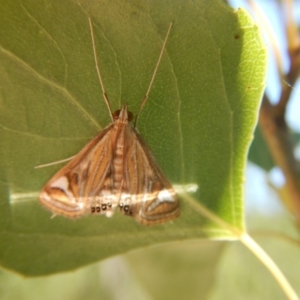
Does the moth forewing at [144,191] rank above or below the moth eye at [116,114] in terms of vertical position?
below

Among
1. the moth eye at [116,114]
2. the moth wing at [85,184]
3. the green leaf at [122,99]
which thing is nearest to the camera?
the green leaf at [122,99]

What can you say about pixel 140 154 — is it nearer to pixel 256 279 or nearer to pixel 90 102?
pixel 90 102

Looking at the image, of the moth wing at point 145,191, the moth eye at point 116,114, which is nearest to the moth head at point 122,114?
the moth eye at point 116,114

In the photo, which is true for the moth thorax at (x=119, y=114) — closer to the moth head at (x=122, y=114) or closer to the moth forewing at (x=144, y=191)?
the moth head at (x=122, y=114)

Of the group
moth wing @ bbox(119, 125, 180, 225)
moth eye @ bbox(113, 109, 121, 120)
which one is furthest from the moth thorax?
moth wing @ bbox(119, 125, 180, 225)

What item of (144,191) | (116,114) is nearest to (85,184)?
(144,191)

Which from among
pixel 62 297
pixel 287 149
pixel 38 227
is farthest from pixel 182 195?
pixel 62 297

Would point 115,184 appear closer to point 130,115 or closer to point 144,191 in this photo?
point 144,191

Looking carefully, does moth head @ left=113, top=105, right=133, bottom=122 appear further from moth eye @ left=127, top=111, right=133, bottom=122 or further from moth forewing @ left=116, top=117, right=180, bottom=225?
moth forewing @ left=116, top=117, right=180, bottom=225
